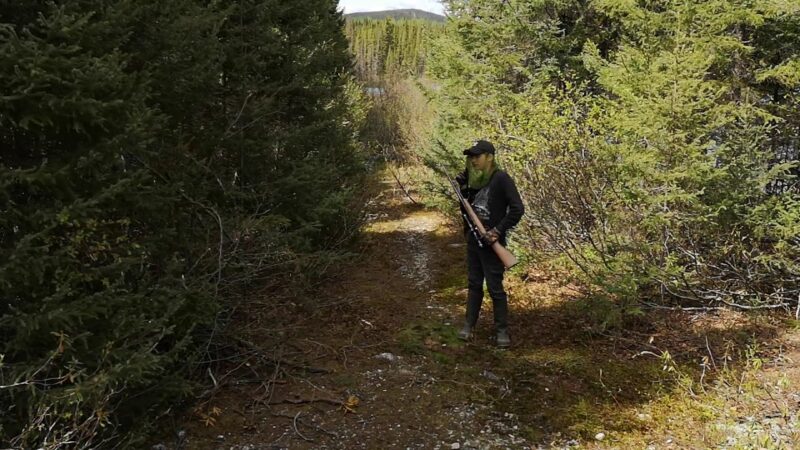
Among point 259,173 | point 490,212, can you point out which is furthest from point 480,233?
point 259,173

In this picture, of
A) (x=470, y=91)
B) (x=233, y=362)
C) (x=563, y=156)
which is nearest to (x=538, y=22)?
(x=470, y=91)

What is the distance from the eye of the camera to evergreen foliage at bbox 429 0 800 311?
616cm

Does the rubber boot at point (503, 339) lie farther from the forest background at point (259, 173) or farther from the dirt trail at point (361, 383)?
the forest background at point (259, 173)

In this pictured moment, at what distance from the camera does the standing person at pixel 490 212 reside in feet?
19.2

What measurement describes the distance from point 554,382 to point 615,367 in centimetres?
82

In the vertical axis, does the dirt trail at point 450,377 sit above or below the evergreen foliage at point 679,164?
below

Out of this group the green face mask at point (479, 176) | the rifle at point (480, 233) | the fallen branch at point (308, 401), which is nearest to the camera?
the fallen branch at point (308, 401)

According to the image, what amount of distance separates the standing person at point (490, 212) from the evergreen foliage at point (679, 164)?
134 centimetres

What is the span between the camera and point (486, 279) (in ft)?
20.2

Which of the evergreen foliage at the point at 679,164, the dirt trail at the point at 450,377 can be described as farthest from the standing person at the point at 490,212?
the evergreen foliage at the point at 679,164

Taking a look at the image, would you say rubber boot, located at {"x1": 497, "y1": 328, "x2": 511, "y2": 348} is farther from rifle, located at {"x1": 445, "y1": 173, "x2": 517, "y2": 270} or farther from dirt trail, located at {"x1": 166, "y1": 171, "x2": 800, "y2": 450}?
rifle, located at {"x1": 445, "y1": 173, "x2": 517, "y2": 270}

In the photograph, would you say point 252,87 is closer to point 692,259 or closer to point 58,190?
point 58,190

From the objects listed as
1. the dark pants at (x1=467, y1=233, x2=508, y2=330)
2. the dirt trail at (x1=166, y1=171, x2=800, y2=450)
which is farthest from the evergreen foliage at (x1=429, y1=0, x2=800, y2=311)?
the dark pants at (x1=467, y1=233, x2=508, y2=330)

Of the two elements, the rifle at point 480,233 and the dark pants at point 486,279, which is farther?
the dark pants at point 486,279
